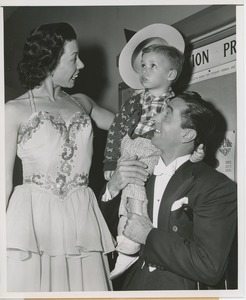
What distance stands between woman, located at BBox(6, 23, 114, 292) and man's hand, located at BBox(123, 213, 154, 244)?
0.32ft

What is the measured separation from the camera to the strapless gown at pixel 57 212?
5.46 feet

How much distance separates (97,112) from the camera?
1718 mm

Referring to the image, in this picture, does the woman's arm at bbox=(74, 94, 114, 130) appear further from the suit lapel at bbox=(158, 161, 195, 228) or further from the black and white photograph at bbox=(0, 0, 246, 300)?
the suit lapel at bbox=(158, 161, 195, 228)

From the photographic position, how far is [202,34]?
168 cm

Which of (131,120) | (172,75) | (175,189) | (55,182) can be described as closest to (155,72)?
(172,75)

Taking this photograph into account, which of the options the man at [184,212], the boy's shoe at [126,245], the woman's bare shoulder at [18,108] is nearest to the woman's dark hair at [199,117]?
the man at [184,212]

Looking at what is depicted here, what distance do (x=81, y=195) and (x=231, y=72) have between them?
2.21ft

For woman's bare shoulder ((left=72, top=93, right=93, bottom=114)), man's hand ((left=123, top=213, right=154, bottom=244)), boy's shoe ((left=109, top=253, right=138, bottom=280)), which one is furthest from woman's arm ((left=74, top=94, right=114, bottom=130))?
boy's shoe ((left=109, top=253, right=138, bottom=280))

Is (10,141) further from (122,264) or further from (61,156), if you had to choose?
(122,264)

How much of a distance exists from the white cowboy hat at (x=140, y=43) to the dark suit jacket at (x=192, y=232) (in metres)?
0.36

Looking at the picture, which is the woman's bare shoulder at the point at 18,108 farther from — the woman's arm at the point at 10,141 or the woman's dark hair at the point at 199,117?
the woman's dark hair at the point at 199,117

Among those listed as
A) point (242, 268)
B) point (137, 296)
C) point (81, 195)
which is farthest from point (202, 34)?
point (137, 296)

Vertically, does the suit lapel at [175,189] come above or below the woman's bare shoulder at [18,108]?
below

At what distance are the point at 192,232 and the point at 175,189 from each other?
15 centimetres
